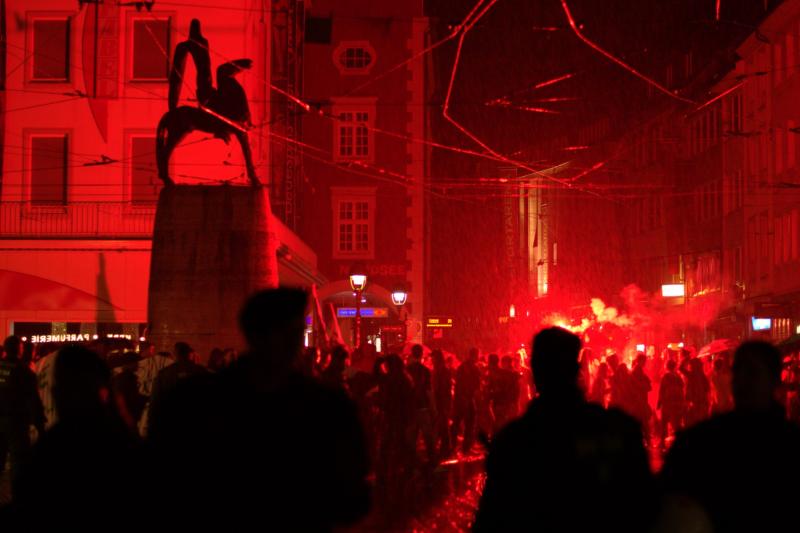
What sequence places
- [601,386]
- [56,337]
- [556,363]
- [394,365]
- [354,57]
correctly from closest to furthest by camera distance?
[556,363]
[394,365]
[601,386]
[56,337]
[354,57]

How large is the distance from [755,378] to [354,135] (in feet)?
155

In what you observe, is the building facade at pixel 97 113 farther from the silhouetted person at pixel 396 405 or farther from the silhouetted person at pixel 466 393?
the silhouetted person at pixel 396 405

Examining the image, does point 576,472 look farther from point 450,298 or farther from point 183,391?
point 450,298

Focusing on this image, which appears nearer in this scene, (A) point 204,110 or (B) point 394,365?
(B) point 394,365

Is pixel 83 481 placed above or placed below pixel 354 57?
below

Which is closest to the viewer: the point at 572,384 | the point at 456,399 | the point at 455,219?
the point at 572,384

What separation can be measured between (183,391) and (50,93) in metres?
33.4

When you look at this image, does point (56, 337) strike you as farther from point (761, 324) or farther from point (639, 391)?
point (761, 324)

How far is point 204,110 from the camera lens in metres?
23.5

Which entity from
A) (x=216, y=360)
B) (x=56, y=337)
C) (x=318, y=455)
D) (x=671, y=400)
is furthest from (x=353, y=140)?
(x=318, y=455)

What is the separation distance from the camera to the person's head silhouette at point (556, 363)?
4473mm

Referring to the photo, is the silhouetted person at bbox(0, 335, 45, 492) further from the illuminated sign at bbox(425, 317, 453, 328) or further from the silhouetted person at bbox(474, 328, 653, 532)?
the illuminated sign at bbox(425, 317, 453, 328)

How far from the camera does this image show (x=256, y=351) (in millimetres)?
3801

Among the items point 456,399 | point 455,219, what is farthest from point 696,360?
point 455,219
